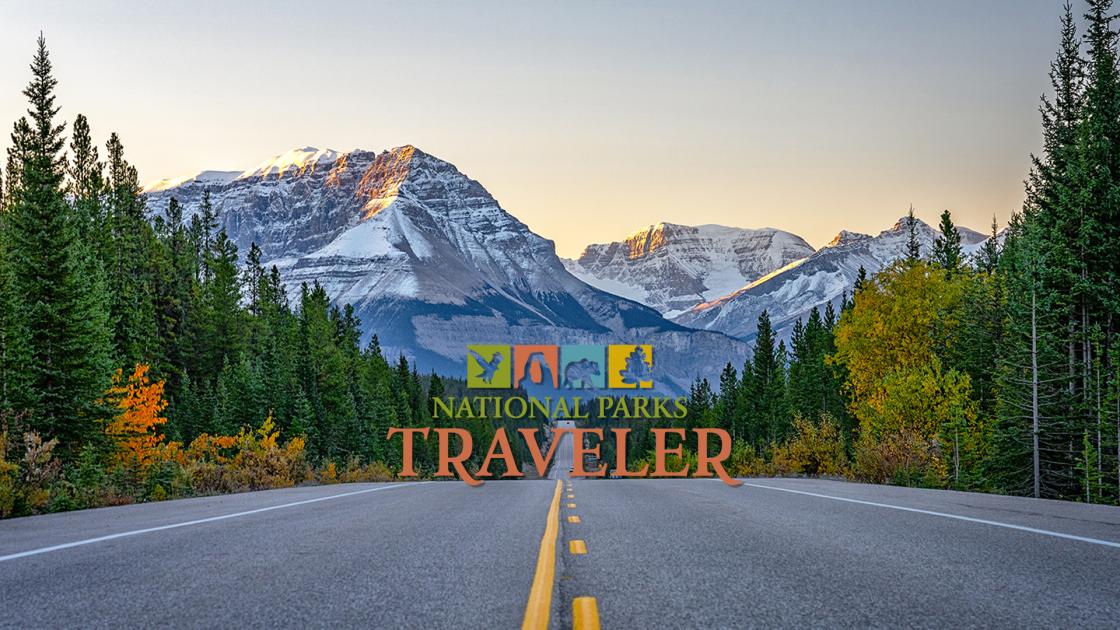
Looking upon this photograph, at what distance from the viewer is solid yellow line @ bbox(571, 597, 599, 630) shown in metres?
5.07

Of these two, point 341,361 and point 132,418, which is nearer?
point 132,418

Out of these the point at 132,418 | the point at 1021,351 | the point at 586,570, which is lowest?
the point at 132,418

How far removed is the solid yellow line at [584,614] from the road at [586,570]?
2.6 inches

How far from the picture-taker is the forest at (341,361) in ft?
85.6

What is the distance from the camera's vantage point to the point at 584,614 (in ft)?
17.7

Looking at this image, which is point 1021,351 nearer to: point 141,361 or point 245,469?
point 245,469

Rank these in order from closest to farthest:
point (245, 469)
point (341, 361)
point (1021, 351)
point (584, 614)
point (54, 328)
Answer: point (584, 614) → point (1021, 351) → point (245, 469) → point (54, 328) → point (341, 361)

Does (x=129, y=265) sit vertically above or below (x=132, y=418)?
above

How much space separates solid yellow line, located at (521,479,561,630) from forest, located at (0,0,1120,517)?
1030 centimetres

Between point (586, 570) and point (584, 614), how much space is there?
1900 mm

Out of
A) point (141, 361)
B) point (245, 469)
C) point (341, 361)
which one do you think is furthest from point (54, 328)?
point (341, 361)

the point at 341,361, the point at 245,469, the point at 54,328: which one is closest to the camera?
the point at 245,469

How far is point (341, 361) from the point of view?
84.4 m

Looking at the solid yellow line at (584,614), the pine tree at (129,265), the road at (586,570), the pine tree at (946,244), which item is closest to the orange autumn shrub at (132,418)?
the pine tree at (129,265)
